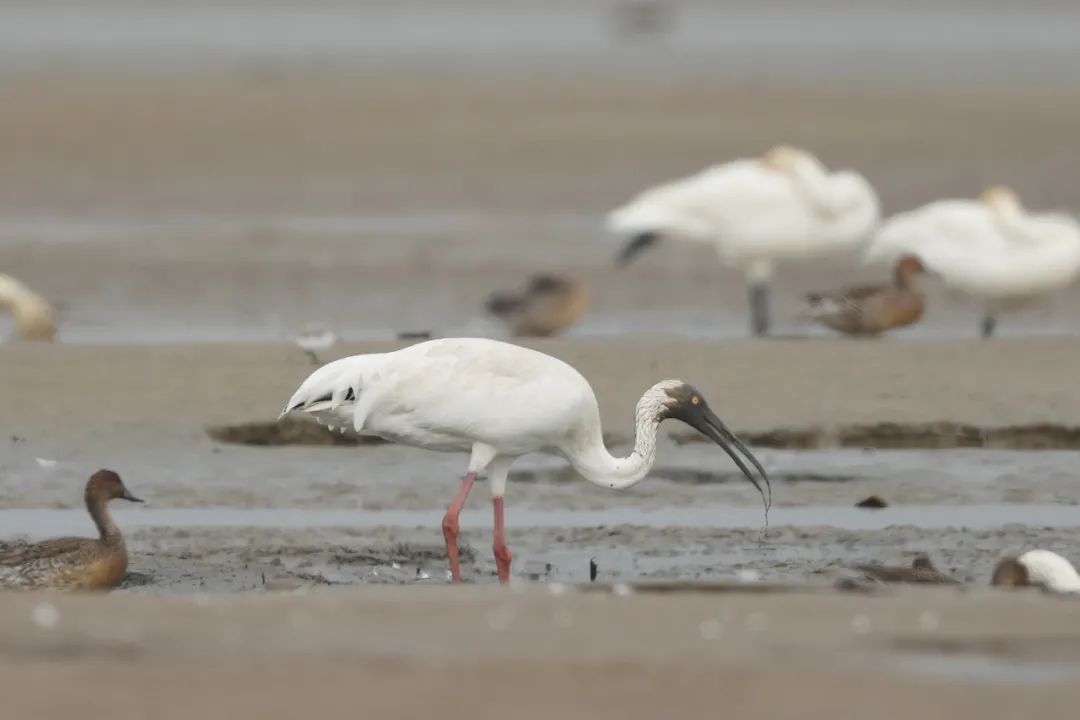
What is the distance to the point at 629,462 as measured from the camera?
962 cm

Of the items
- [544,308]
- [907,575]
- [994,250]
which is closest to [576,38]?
[994,250]

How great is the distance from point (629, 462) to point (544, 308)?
5539mm

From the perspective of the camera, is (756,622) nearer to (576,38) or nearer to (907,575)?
(907,575)

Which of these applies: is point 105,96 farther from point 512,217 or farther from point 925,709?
point 925,709

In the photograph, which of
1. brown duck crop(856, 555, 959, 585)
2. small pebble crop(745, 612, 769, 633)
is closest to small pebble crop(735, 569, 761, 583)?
brown duck crop(856, 555, 959, 585)

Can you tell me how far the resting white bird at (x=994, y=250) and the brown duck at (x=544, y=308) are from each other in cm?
233

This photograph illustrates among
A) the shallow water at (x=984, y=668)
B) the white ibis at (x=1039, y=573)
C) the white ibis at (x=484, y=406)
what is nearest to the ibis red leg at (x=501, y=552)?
the white ibis at (x=484, y=406)

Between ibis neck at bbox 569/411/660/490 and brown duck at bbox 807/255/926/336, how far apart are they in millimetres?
4838

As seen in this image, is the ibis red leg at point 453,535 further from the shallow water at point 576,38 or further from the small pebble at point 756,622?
the shallow water at point 576,38

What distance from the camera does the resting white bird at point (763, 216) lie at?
53.6 ft

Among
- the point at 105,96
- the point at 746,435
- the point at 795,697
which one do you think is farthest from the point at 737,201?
the point at 105,96

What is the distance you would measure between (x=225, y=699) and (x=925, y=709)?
179 centimetres

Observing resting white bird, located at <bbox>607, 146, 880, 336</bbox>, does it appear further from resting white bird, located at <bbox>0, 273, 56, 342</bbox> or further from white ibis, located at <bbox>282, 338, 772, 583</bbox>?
white ibis, located at <bbox>282, 338, 772, 583</bbox>

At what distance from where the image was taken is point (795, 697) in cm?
604
